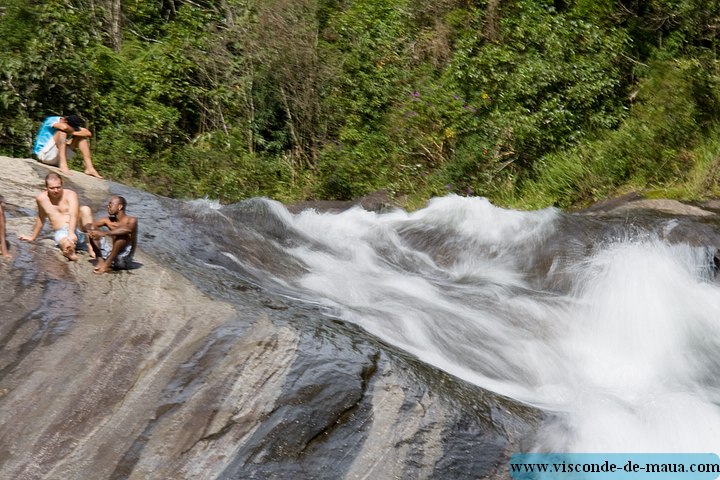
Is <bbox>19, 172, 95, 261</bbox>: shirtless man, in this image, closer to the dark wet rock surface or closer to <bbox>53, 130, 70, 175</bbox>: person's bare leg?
the dark wet rock surface

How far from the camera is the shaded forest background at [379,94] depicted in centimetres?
1155

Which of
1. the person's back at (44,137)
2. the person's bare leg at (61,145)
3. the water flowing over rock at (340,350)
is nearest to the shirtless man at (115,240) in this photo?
the water flowing over rock at (340,350)

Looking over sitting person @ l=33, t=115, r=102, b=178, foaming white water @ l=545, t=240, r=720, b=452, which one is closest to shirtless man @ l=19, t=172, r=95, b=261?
sitting person @ l=33, t=115, r=102, b=178

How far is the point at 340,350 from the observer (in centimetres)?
553

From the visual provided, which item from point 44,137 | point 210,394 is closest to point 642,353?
point 210,394

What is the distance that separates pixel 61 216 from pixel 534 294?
4.11 metres

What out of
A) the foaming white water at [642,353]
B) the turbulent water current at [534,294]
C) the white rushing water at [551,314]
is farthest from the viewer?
the turbulent water current at [534,294]

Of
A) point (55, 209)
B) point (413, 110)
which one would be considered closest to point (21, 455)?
point (55, 209)

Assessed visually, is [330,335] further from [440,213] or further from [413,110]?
[413,110]

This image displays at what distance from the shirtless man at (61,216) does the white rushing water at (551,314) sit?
6.16 ft

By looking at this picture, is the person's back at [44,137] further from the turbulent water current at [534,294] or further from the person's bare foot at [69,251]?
the person's bare foot at [69,251]

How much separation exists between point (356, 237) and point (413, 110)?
16.5 ft

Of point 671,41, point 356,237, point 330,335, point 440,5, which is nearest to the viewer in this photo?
point 330,335

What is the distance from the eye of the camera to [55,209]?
678 centimetres
